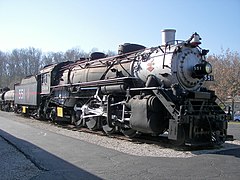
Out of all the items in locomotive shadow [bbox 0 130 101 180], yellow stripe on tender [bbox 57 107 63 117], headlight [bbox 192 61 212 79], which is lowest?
locomotive shadow [bbox 0 130 101 180]

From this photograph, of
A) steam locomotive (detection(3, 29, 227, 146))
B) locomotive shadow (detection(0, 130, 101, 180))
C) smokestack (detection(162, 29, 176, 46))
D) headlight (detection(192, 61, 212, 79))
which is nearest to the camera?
locomotive shadow (detection(0, 130, 101, 180))

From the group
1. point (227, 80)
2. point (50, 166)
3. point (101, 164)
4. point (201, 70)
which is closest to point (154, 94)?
point (201, 70)

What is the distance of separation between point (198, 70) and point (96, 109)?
194 inches

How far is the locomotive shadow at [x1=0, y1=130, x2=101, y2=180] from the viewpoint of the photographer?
585 cm

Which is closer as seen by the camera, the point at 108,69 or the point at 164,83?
the point at 164,83

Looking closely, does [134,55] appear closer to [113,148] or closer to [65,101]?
[113,148]

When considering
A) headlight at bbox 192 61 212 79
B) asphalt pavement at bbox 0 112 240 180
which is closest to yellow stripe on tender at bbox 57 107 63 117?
asphalt pavement at bbox 0 112 240 180

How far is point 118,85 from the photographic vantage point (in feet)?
36.6

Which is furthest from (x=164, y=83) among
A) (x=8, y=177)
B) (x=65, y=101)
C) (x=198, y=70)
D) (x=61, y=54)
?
(x=61, y=54)

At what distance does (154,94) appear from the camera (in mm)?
9641

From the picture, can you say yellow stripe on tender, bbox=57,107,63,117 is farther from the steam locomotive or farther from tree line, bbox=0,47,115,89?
tree line, bbox=0,47,115,89

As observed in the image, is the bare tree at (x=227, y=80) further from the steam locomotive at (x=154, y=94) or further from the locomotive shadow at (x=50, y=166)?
the locomotive shadow at (x=50, y=166)

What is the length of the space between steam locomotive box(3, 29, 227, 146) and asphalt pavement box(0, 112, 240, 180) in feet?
3.86

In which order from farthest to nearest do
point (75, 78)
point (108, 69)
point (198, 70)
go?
1. point (75, 78)
2. point (108, 69)
3. point (198, 70)
